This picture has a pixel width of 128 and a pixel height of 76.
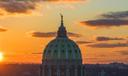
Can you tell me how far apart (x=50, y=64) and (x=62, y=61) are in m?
2.51

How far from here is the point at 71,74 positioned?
16425 centimetres

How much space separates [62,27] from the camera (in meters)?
171

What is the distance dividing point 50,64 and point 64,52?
15.9 feet

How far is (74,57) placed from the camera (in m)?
166

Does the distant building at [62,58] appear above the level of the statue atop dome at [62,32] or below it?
below

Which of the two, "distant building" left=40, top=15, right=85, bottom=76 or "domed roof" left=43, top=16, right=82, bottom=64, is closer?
"distant building" left=40, top=15, right=85, bottom=76

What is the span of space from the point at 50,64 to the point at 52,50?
3.94 metres

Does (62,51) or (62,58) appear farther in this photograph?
(62,51)

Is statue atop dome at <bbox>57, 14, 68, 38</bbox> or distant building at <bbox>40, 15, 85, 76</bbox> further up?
statue atop dome at <bbox>57, 14, 68, 38</bbox>

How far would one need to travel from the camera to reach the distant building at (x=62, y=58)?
16275 centimetres

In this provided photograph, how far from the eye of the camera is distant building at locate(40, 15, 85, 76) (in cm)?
16275

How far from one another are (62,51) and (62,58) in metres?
2.75

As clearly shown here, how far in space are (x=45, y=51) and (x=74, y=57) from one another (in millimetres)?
6333

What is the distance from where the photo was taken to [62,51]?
16650cm
